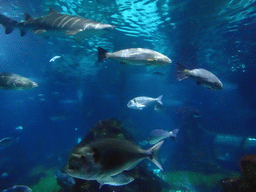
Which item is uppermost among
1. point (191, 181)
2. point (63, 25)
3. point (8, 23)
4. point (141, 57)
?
point (63, 25)

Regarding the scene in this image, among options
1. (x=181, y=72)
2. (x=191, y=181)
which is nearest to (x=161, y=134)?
(x=181, y=72)

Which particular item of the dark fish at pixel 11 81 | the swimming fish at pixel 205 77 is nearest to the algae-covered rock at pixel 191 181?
the swimming fish at pixel 205 77

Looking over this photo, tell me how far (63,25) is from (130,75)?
821 inches

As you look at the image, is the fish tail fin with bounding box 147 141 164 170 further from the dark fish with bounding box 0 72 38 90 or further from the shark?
the dark fish with bounding box 0 72 38 90

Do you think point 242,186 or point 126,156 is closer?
point 126,156

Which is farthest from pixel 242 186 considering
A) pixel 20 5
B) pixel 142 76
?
pixel 142 76

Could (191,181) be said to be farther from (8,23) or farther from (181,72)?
(8,23)

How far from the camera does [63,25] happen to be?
6559 millimetres

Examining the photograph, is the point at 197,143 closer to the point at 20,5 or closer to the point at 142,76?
the point at 142,76

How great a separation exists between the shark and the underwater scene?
4 centimetres

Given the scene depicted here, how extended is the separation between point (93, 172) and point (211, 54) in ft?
63.9

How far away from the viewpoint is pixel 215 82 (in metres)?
4.59

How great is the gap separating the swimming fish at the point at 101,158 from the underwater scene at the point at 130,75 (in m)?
0.01

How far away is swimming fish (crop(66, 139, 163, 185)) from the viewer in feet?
6.50
